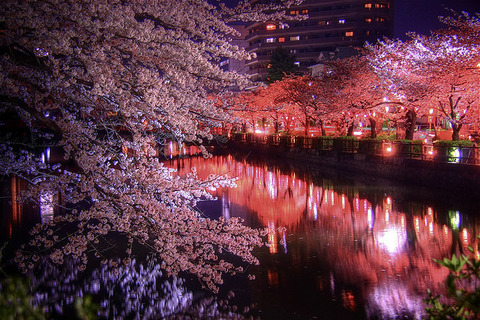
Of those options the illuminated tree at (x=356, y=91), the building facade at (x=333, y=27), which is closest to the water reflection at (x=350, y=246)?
the illuminated tree at (x=356, y=91)

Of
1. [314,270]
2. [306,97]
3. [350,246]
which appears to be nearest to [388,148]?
[306,97]

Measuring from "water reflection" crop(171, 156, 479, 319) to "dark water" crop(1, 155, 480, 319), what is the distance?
23 mm

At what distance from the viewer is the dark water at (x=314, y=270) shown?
745cm

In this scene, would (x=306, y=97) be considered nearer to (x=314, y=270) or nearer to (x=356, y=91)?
(x=356, y=91)

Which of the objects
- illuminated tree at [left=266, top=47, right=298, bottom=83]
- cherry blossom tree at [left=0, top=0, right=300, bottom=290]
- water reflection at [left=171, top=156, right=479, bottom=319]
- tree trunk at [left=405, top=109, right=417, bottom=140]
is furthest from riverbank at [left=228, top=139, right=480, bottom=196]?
illuminated tree at [left=266, top=47, right=298, bottom=83]

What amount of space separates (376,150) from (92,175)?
23926 mm

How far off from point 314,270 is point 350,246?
2181 millimetres

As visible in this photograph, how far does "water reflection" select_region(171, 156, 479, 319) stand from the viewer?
7.57 meters

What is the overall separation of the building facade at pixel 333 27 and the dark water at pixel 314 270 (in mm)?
81867

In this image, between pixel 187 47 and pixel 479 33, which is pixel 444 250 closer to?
pixel 187 47

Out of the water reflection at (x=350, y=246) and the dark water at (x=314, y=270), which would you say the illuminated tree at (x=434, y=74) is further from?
the dark water at (x=314, y=270)

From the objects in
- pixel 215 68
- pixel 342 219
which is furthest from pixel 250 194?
pixel 215 68

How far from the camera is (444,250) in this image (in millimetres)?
10328

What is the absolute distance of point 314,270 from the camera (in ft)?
30.3
